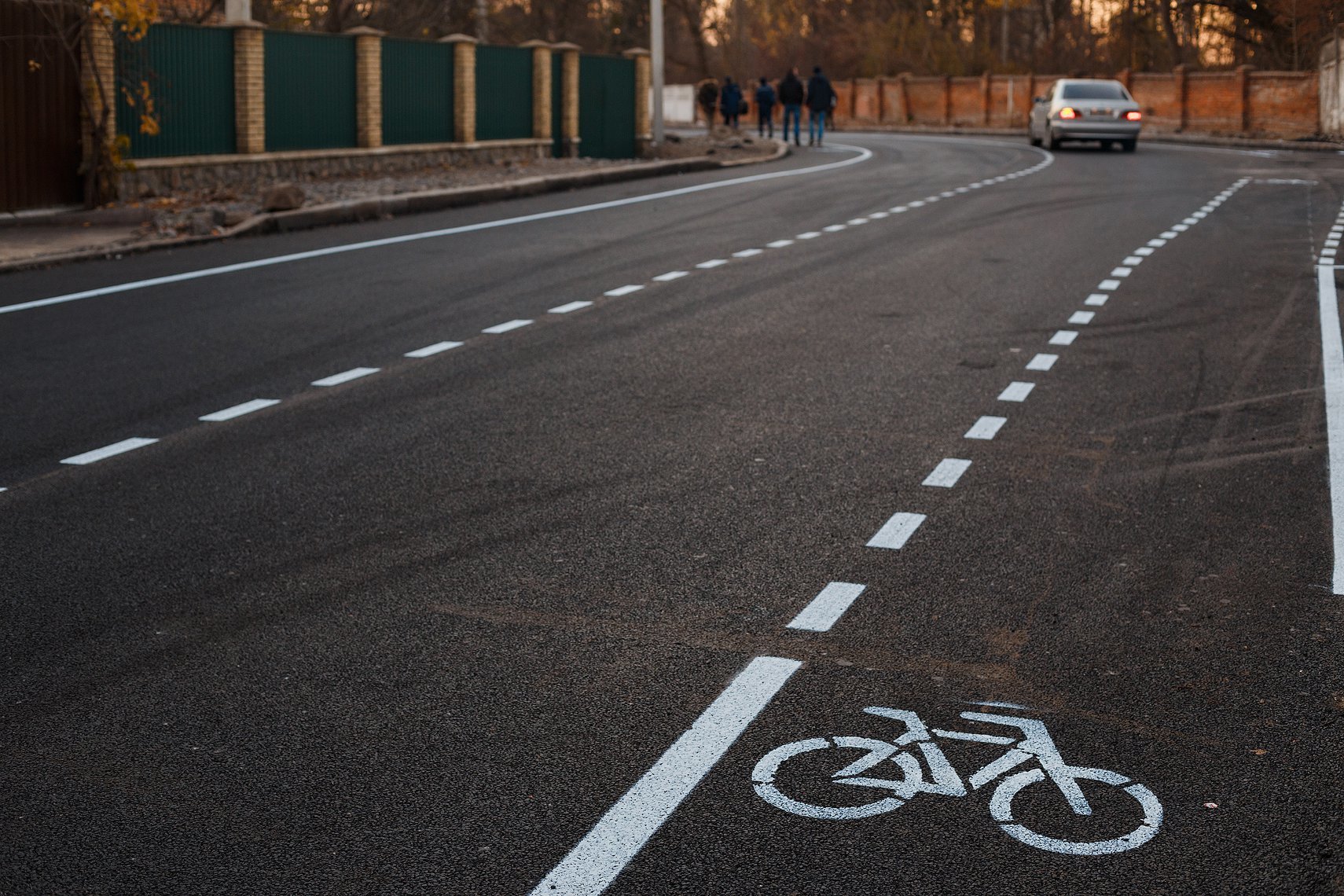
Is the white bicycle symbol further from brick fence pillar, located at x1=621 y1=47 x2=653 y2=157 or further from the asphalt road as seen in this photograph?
brick fence pillar, located at x1=621 y1=47 x2=653 y2=157

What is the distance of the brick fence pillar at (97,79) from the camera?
880 inches

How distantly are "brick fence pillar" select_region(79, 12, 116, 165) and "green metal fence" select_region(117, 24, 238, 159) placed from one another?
1.04 feet

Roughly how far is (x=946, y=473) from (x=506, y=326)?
534 centimetres

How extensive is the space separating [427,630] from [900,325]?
743 centimetres

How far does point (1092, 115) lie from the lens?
41.3 meters

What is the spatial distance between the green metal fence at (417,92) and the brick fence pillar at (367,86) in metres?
0.52

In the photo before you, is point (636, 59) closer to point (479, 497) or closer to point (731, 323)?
point (731, 323)

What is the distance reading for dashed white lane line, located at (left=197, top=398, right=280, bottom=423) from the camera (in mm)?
9242

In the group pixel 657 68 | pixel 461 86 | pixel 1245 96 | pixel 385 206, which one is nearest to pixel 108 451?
pixel 385 206

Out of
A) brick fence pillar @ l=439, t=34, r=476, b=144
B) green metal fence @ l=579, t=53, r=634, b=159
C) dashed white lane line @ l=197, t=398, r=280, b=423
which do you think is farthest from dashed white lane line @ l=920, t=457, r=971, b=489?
green metal fence @ l=579, t=53, r=634, b=159

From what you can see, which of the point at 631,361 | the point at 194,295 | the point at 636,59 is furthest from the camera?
the point at 636,59

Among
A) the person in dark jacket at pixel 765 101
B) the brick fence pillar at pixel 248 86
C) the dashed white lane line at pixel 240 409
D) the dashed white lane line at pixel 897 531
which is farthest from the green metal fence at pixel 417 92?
the dashed white lane line at pixel 897 531

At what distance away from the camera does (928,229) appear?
66.7 feet

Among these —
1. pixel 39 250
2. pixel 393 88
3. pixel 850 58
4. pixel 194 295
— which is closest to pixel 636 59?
pixel 393 88
